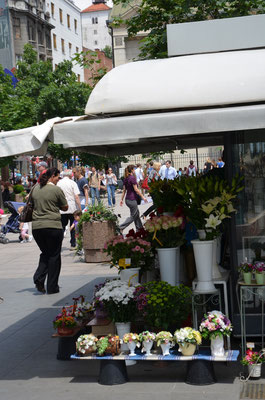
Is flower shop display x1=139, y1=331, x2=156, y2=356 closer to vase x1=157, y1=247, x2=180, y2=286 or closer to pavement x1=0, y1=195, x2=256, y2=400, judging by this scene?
pavement x1=0, y1=195, x2=256, y2=400

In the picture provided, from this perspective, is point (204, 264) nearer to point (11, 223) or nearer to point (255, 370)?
point (255, 370)

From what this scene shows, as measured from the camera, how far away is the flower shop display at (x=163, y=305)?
6.30m

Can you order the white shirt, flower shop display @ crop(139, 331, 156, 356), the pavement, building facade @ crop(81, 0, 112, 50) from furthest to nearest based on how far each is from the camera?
building facade @ crop(81, 0, 112, 50) → the white shirt → flower shop display @ crop(139, 331, 156, 356) → the pavement

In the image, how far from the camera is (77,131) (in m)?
6.08

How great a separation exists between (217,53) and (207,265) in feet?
6.63

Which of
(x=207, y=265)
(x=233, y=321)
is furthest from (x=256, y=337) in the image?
(x=207, y=265)

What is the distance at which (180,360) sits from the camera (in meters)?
6.07

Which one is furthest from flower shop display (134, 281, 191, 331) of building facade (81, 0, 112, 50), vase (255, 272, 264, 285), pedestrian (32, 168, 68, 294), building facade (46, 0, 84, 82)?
building facade (81, 0, 112, 50)

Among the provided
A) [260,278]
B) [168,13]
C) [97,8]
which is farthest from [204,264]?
[97,8]

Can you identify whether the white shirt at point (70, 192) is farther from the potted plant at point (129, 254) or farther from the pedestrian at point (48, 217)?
the potted plant at point (129, 254)

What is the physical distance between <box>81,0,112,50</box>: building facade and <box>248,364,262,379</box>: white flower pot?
450ft

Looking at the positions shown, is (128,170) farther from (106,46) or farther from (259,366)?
(106,46)

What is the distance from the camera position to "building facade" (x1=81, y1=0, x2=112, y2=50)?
14025cm

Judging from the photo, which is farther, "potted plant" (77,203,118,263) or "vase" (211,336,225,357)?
"potted plant" (77,203,118,263)
